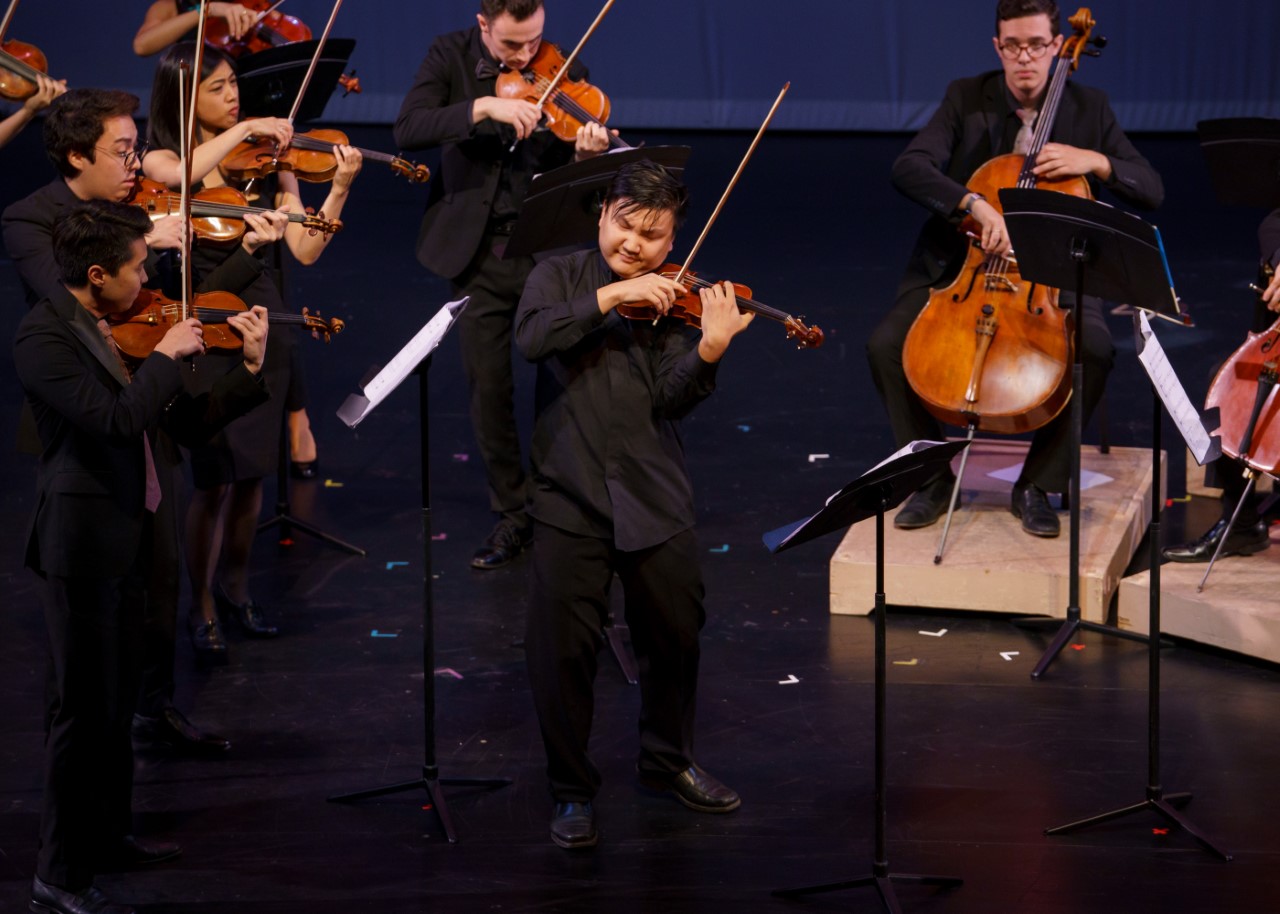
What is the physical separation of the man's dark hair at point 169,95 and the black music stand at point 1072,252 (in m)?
2.06

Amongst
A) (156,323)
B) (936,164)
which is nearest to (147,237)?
(156,323)

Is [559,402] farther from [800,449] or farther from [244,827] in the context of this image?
[800,449]

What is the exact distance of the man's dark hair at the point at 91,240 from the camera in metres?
3.16

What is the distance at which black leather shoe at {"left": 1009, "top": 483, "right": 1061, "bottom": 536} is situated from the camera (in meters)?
4.93

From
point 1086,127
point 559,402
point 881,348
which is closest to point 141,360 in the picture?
point 559,402

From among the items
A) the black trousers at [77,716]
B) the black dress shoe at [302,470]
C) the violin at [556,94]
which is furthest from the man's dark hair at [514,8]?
the black trousers at [77,716]

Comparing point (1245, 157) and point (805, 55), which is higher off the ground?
point (1245, 157)

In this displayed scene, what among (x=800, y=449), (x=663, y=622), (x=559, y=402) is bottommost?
(x=800, y=449)

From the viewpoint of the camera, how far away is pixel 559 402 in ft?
11.7

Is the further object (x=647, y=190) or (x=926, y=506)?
(x=926, y=506)

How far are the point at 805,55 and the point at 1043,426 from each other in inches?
316

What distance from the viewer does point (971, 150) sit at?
17.0 feet

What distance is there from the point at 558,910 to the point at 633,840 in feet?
1.08

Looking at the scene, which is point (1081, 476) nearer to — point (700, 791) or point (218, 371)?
point (700, 791)
